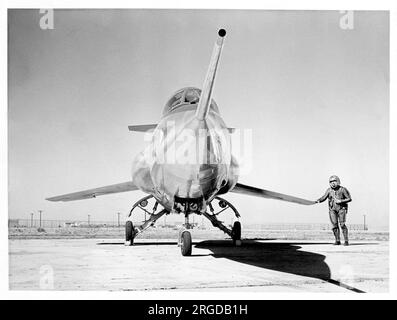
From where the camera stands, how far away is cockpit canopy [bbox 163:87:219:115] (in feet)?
25.8

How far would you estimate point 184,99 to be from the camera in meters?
8.02

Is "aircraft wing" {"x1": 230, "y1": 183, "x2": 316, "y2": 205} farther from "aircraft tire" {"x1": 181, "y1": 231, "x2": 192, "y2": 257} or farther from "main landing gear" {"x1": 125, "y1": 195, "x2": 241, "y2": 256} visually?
"aircraft tire" {"x1": 181, "y1": 231, "x2": 192, "y2": 257}

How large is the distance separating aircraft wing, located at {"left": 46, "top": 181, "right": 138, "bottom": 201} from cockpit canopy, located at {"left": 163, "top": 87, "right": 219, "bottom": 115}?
4151 millimetres

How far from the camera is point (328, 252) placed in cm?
940

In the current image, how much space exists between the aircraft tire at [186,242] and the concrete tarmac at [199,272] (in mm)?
138

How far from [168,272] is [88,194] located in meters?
6.56

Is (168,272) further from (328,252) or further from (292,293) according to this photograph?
(328,252)

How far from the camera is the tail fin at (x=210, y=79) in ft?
16.7

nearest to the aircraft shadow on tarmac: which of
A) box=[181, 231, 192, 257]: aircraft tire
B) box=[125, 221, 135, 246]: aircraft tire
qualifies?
box=[181, 231, 192, 257]: aircraft tire

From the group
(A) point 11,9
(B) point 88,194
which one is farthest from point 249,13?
(B) point 88,194

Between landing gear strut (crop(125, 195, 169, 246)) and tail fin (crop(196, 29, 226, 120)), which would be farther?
landing gear strut (crop(125, 195, 169, 246))

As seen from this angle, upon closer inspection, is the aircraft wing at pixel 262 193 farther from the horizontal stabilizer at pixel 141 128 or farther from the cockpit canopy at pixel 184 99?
the cockpit canopy at pixel 184 99

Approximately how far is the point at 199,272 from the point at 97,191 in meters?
6.58

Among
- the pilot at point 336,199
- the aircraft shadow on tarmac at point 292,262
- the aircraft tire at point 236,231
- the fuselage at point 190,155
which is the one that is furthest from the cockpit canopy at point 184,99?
the aircraft tire at point 236,231
